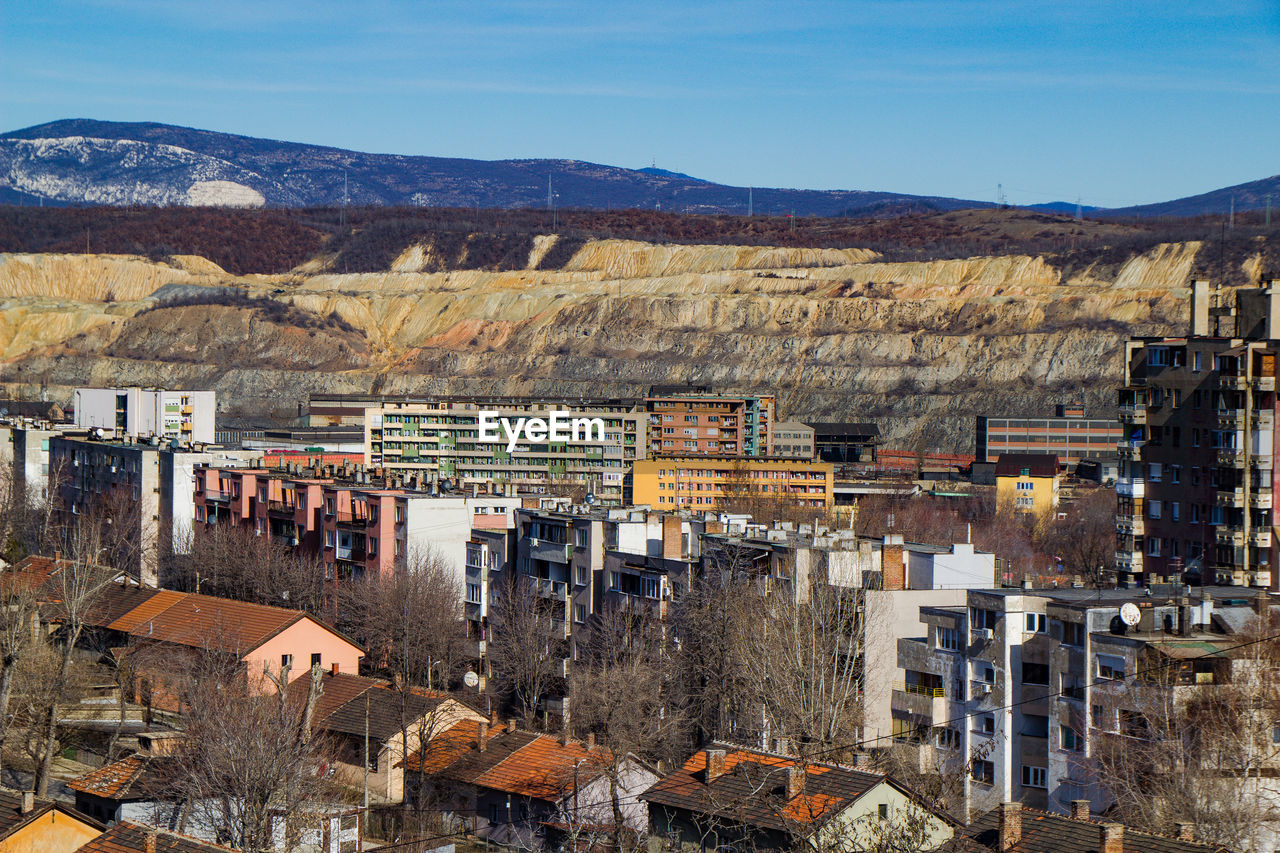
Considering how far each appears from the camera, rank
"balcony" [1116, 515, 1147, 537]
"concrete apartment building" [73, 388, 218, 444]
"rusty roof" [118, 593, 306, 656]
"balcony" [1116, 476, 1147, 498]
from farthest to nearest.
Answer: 1. "concrete apartment building" [73, 388, 218, 444]
2. "balcony" [1116, 476, 1147, 498]
3. "balcony" [1116, 515, 1147, 537]
4. "rusty roof" [118, 593, 306, 656]

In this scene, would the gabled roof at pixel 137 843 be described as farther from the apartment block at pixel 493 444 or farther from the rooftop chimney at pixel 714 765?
the apartment block at pixel 493 444

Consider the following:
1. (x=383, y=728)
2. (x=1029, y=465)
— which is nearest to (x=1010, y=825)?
(x=383, y=728)

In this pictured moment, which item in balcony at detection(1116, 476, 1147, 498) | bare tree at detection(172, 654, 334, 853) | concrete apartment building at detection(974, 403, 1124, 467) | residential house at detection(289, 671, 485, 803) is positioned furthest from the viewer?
concrete apartment building at detection(974, 403, 1124, 467)

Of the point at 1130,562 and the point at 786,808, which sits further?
the point at 1130,562

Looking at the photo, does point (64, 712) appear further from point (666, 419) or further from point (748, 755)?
point (666, 419)

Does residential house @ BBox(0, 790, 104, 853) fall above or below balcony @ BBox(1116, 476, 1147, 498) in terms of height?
below

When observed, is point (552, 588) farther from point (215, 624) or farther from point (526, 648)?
point (215, 624)

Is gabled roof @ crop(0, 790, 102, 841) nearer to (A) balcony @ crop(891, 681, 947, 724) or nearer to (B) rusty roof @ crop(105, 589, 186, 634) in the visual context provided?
(A) balcony @ crop(891, 681, 947, 724)

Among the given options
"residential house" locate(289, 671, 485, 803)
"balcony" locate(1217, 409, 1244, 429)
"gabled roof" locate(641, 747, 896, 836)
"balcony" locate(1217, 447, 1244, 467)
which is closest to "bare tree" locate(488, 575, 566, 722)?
"residential house" locate(289, 671, 485, 803)
